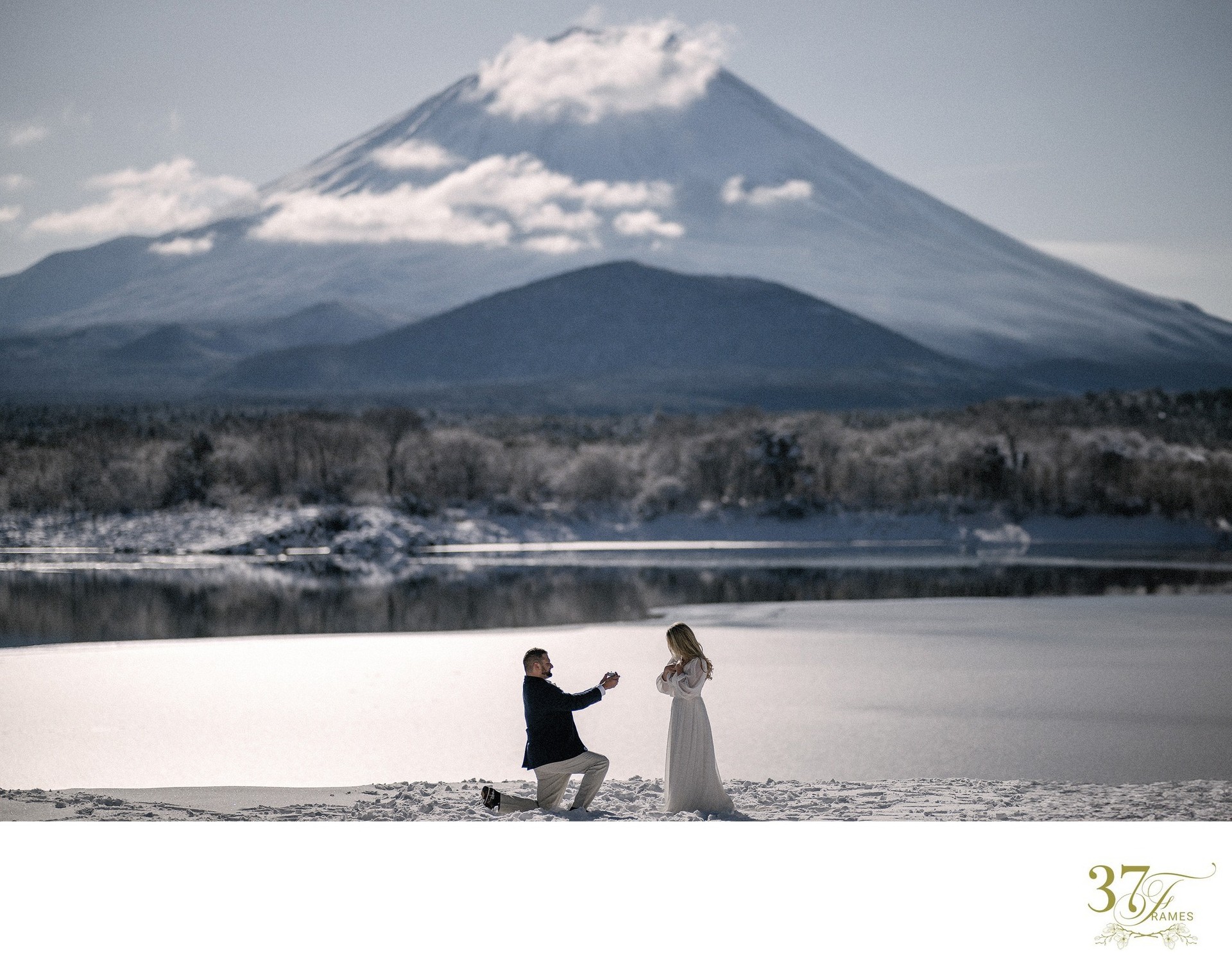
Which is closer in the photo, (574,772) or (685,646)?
(685,646)

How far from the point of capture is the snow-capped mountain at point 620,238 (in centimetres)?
5175

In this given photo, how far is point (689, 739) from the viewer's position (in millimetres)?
5172

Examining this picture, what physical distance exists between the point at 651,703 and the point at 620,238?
10278cm

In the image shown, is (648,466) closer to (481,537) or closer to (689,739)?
(481,537)

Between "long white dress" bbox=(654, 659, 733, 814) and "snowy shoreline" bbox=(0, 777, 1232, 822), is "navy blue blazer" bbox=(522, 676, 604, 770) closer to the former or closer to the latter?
"snowy shoreline" bbox=(0, 777, 1232, 822)

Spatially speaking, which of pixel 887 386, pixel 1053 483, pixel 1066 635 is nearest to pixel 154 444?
pixel 1053 483

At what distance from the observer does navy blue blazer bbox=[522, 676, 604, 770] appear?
17.1 feet

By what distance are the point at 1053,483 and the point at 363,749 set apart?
1584 cm

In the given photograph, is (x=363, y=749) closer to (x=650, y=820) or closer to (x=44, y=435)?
(x=650, y=820)

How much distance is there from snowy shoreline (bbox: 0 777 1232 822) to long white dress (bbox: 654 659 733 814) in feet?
0.22

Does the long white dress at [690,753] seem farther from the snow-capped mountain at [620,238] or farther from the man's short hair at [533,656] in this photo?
the snow-capped mountain at [620,238]

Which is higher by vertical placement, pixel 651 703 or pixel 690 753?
pixel 690 753
